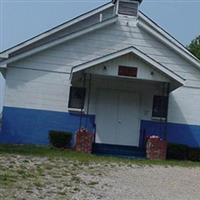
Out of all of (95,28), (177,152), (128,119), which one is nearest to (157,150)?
(177,152)

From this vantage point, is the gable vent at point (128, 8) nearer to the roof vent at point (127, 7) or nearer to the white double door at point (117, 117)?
the roof vent at point (127, 7)

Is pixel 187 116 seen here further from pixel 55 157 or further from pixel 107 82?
pixel 55 157

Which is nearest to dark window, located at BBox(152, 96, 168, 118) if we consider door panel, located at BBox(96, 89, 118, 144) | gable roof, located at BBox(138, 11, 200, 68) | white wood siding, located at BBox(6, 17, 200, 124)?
white wood siding, located at BBox(6, 17, 200, 124)

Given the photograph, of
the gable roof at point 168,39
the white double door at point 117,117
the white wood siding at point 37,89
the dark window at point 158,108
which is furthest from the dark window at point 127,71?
the gable roof at point 168,39

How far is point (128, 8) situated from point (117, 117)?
195 inches

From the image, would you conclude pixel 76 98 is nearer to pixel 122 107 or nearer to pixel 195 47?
pixel 122 107

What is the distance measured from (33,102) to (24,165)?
338 inches

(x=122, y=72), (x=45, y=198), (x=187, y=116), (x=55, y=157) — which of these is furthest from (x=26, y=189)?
(x=187, y=116)

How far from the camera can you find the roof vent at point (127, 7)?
24.4 meters

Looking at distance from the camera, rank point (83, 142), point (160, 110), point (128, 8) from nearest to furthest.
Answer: point (83, 142)
point (160, 110)
point (128, 8)

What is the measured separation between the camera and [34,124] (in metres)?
23.1

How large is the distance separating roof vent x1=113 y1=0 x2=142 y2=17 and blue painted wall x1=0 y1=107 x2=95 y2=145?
496 cm

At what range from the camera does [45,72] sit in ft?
76.4

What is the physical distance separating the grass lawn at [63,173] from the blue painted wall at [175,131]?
13.0 ft
